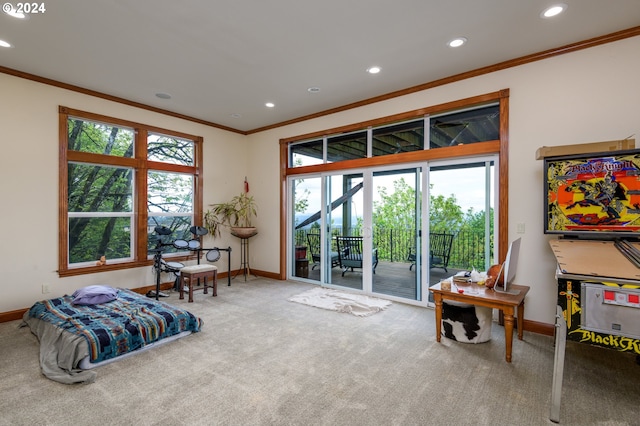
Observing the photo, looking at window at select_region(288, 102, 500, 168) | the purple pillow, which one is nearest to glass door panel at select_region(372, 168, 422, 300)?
window at select_region(288, 102, 500, 168)

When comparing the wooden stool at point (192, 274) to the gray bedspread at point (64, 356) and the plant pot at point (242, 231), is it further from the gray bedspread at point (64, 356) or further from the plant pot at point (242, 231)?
the gray bedspread at point (64, 356)

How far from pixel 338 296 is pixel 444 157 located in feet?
8.47

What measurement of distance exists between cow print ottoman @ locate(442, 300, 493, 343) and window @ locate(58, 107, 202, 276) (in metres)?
4.66

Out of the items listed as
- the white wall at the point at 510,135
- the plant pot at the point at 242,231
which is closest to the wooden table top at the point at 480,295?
the white wall at the point at 510,135

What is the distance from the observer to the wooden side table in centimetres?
268

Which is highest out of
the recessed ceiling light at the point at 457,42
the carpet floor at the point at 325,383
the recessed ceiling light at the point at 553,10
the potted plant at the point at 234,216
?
the recessed ceiling light at the point at 457,42

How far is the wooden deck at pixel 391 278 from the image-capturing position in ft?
15.1

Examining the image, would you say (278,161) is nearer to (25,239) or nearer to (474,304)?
(25,239)

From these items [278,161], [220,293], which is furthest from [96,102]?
[220,293]

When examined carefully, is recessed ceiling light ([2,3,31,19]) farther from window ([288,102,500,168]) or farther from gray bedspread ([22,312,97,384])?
window ([288,102,500,168])

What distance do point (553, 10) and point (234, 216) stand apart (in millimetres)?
5699

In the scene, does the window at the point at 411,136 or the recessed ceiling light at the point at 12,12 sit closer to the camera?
the recessed ceiling light at the point at 12,12

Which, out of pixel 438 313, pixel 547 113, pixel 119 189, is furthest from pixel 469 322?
pixel 119 189

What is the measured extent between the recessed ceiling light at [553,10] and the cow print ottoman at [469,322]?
2.80 metres
